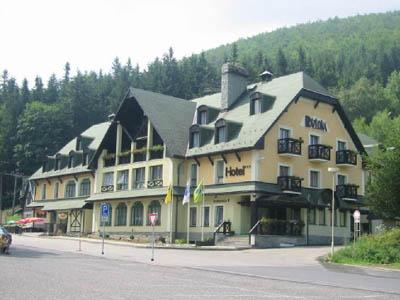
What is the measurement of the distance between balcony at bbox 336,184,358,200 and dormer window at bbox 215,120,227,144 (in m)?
9.92

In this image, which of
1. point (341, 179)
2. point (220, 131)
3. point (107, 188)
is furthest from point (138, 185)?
point (341, 179)

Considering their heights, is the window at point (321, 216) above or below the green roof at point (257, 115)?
below

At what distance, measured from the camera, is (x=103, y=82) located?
120375 millimetres

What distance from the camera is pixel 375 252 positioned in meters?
24.9

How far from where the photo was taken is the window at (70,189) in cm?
6237

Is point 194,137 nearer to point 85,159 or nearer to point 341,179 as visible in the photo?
point 341,179

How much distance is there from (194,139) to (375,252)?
82.7 ft

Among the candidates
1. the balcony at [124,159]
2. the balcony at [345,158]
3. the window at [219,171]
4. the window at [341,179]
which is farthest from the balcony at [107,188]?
the balcony at [345,158]

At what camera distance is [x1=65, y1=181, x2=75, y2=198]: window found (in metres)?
62.4

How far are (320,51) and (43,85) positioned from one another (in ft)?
203

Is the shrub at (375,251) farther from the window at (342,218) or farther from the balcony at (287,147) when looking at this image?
the window at (342,218)

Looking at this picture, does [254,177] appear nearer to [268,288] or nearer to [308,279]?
[308,279]

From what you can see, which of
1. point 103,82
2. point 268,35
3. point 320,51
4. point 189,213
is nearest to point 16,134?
point 103,82

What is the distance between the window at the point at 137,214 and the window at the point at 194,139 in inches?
265
